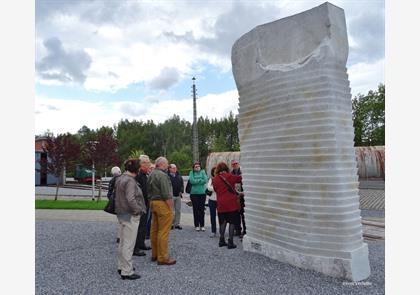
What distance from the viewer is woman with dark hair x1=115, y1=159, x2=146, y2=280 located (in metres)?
5.26

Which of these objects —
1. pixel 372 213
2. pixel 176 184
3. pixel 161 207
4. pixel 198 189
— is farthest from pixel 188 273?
pixel 372 213

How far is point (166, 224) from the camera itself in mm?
6012

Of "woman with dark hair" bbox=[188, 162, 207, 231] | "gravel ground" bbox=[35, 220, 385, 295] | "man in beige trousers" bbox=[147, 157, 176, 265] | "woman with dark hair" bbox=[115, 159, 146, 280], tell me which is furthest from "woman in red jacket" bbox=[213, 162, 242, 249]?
"woman with dark hair" bbox=[115, 159, 146, 280]

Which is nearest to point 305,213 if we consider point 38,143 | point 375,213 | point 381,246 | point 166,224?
point 166,224

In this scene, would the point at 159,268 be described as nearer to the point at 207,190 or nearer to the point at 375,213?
the point at 207,190

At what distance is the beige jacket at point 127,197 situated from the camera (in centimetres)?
528

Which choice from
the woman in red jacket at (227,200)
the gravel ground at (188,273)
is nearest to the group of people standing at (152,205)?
the woman in red jacket at (227,200)

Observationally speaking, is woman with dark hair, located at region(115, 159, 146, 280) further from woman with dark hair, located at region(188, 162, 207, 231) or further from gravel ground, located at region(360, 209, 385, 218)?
gravel ground, located at region(360, 209, 385, 218)

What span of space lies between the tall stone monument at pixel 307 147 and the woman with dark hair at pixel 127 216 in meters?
2.38

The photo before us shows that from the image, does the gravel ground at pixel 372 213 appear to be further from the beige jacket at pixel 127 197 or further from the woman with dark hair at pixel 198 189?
the beige jacket at pixel 127 197

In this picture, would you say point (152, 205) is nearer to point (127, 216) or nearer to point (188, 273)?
point (127, 216)

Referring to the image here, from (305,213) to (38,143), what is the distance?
35.8 meters

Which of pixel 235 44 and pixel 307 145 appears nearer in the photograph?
pixel 307 145

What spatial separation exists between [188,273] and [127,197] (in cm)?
152
